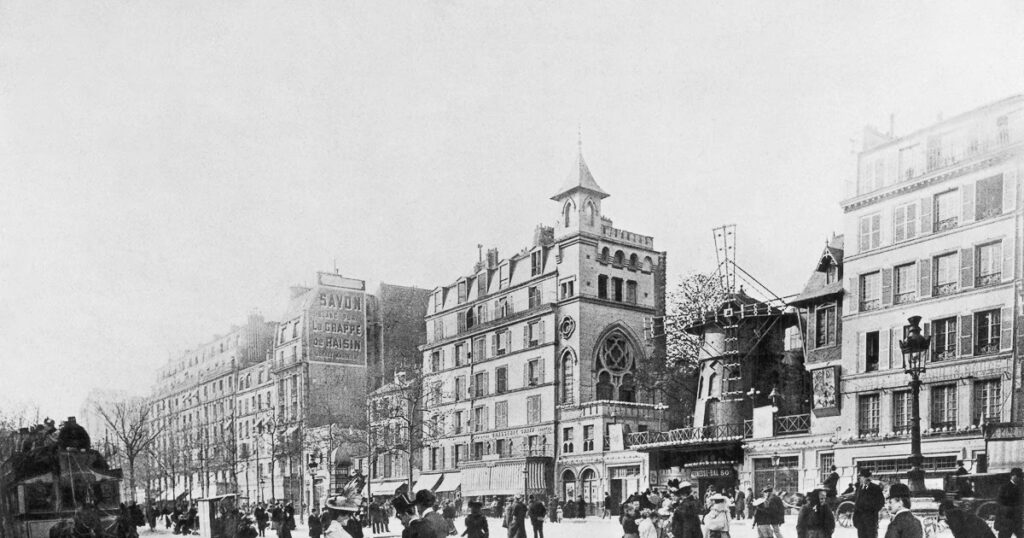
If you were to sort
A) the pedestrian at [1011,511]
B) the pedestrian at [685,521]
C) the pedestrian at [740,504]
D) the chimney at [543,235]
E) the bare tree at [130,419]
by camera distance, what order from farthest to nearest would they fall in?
the chimney at [543,235], the pedestrian at [740,504], the bare tree at [130,419], the pedestrian at [685,521], the pedestrian at [1011,511]

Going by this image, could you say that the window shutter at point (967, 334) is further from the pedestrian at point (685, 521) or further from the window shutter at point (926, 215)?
the pedestrian at point (685, 521)

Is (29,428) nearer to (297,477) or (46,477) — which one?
(46,477)

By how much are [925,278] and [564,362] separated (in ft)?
77.7

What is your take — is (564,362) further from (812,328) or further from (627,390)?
(812,328)

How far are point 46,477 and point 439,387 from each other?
122 feet

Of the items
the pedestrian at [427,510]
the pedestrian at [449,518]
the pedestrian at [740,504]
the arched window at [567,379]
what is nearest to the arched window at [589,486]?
the arched window at [567,379]

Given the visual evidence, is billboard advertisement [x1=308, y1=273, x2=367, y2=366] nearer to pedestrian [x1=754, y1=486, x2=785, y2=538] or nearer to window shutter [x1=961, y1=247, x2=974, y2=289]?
window shutter [x1=961, y1=247, x2=974, y2=289]

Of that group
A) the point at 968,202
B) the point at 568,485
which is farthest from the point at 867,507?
the point at 568,485

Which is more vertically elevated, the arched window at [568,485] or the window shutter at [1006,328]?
the window shutter at [1006,328]

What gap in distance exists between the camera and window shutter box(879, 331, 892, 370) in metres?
30.6

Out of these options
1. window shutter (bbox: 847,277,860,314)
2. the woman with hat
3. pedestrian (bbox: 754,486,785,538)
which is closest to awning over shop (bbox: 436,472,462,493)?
window shutter (bbox: 847,277,860,314)

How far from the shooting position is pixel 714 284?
54844 millimetres

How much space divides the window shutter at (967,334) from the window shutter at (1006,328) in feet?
2.85

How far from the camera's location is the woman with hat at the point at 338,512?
8664 millimetres
